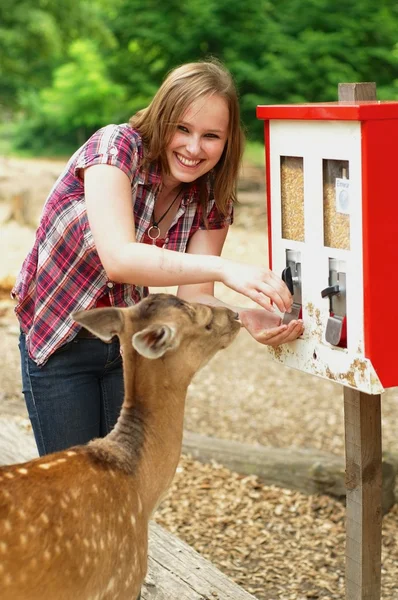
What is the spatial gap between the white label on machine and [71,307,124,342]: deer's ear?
82 cm

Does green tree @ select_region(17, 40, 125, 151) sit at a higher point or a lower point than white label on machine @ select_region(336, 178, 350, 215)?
higher

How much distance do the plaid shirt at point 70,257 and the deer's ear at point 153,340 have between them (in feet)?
2.13

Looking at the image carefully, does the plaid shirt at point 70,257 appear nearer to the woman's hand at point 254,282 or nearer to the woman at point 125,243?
the woman at point 125,243

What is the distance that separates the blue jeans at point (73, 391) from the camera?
10.8 ft

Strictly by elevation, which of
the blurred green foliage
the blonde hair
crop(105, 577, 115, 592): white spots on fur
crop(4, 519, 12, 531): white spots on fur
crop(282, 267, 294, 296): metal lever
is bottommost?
crop(105, 577, 115, 592): white spots on fur

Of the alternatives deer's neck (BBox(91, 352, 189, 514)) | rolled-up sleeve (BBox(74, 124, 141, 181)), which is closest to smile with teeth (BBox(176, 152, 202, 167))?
rolled-up sleeve (BBox(74, 124, 141, 181))

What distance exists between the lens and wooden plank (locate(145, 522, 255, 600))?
352 centimetres

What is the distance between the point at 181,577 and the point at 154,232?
4.36 ft

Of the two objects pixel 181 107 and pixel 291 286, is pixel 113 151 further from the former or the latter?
pixel 291 286

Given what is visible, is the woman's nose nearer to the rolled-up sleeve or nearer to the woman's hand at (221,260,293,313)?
the rolled-up sleeve

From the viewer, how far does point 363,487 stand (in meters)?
3.45

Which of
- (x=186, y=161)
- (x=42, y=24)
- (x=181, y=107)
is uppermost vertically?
(x=42, y=24)

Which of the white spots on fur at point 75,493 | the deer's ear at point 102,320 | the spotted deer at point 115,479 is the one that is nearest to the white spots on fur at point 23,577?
the spotted deer at point 115,479

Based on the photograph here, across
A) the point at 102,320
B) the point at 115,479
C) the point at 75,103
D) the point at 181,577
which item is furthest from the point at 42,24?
the point at 115,479
